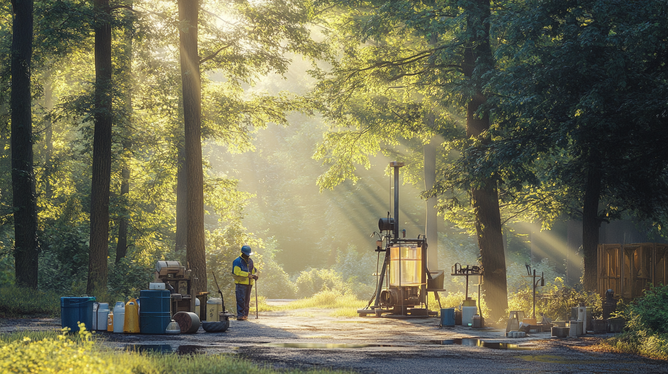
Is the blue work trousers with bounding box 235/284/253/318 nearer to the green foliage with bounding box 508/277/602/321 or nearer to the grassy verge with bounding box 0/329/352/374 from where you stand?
the green foliage with bounding box 508/277/602/321

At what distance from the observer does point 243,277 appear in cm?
1853

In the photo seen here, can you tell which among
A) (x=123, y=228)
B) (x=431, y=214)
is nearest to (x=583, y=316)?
(x=431, y=214)

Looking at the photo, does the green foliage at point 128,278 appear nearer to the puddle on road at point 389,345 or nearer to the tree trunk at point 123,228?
the tree trunk at point 123,228

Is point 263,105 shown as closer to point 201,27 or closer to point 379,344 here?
point 201,27

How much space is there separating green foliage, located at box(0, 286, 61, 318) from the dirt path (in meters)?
2.32

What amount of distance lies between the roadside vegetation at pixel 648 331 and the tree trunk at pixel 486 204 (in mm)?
6567

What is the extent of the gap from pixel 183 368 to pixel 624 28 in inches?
427

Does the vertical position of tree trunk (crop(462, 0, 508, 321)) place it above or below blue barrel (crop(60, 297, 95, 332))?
above

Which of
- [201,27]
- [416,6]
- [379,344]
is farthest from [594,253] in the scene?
[201,27]

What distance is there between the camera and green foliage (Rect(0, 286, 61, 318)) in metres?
17.9

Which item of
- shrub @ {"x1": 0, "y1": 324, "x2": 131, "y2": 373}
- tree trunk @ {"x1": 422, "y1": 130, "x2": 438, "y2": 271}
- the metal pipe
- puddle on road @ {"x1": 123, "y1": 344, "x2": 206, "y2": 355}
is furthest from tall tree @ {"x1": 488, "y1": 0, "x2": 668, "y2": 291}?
tree trunk @ {"x1": 422, "y1": 130, "x2": 438, "y2": 271}

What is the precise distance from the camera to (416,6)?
70.4 feet

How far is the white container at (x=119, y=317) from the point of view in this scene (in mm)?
14031

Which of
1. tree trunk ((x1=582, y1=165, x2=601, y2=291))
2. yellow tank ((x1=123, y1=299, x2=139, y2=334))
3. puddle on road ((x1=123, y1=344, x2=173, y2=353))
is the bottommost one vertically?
puddle on road ((x1=123, y1=344, x2=173, y2=353))
